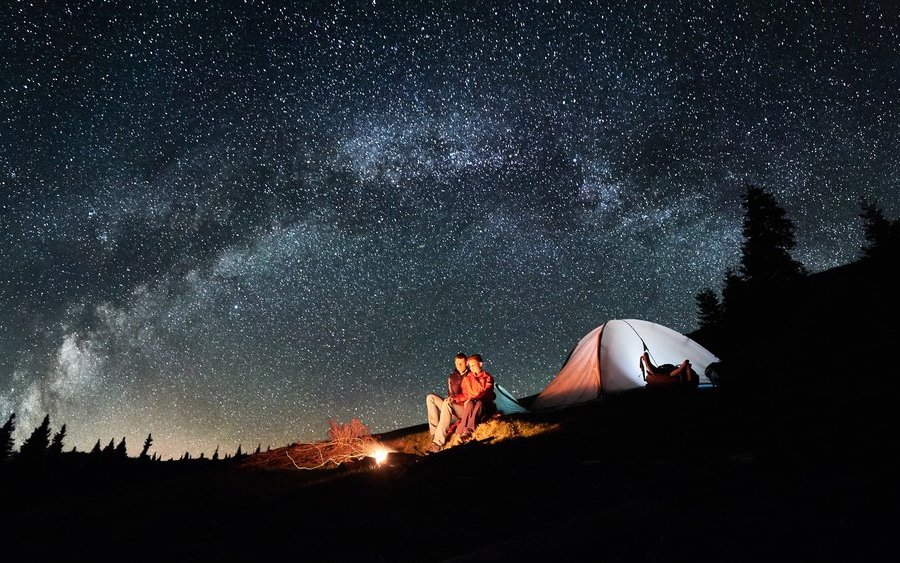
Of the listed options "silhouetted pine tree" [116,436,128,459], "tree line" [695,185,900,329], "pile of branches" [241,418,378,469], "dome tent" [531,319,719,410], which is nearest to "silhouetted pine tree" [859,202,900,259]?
"tree line" [695,185,900,329]

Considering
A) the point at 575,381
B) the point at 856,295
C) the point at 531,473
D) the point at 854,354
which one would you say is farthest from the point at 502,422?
the point at 856,295

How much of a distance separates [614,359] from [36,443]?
127 m

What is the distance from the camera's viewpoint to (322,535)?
4.59 meters

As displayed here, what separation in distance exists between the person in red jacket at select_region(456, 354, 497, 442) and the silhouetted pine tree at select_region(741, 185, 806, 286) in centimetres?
2814

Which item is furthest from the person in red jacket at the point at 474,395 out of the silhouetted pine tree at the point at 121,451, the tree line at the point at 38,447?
the silhouetted pine tree at the point at 121,451

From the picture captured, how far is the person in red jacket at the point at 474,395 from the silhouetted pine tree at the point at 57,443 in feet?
491

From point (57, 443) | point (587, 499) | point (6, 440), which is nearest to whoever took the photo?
point (587, 499)

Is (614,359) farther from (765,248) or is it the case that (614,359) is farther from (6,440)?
(6,440)

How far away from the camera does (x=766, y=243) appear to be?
31000mm

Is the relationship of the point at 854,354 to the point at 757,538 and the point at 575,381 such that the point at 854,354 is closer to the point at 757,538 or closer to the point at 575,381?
the point at 575,381

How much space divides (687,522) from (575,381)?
8183mm

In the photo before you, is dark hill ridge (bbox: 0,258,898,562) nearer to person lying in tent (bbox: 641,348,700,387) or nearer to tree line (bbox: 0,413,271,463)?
person lying in tent (bbox: 641,348,700,387)

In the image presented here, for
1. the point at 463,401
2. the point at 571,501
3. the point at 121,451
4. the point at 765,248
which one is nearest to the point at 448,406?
the point at 463,401

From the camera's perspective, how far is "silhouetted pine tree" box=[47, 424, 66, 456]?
118531mm
